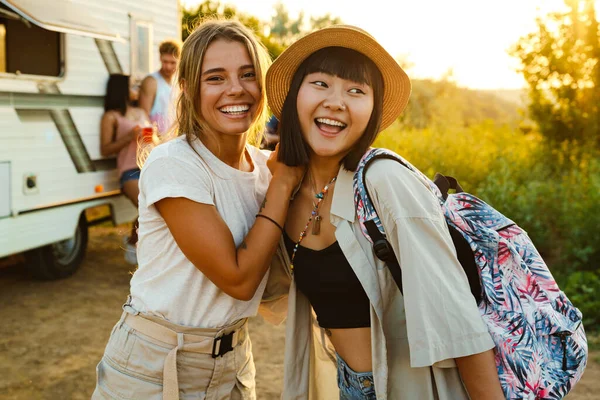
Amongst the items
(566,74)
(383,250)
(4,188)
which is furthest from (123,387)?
(566,74)

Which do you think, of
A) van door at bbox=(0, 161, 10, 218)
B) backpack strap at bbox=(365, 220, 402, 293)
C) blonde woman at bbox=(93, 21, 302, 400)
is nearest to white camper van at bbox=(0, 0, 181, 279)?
→ van door at bbox=(0, 161, 10, 218)

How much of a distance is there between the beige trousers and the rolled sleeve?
751 millimetres

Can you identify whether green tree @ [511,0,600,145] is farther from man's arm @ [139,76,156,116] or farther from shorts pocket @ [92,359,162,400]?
shorts pocket @ [92,359,162,400]

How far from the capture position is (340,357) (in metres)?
2.08

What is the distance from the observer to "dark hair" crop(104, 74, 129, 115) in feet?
20.7

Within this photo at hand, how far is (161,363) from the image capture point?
6.72 feet

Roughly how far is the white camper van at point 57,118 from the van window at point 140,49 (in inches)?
0.6

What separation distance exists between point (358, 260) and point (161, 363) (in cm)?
78

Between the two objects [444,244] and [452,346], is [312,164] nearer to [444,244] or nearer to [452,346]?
[444,244]

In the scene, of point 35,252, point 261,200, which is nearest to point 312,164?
point 261,200

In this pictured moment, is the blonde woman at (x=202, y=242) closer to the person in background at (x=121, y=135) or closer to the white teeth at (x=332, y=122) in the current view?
the white teeth at (x=332, y=122)

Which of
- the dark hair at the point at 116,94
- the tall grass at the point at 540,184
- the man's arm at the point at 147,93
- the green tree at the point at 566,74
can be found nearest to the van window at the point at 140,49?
the man's arm at the point at 147,93

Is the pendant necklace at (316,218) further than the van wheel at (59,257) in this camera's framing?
No

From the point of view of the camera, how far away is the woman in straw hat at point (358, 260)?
5.37 ft
